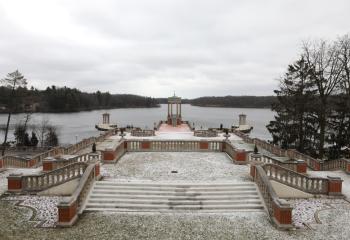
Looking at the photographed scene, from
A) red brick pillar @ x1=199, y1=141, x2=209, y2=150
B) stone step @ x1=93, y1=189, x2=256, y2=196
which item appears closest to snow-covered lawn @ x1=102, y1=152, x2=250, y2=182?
red brick pillar @ x1=199, y1=141, x2=209, y2=150

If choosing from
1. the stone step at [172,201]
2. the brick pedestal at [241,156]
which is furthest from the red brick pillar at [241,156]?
the stone step at [172,201]

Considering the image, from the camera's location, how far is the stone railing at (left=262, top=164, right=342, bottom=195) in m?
12.3

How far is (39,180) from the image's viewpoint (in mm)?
12352

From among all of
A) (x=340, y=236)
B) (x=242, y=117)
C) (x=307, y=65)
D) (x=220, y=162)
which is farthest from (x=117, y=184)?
(x=242, y=117)

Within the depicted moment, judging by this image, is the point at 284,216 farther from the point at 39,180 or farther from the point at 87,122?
the point at 87,122

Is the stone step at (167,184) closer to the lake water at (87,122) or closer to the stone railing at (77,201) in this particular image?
the stone railing at (77,201)

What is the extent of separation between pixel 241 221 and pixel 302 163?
19.8ft

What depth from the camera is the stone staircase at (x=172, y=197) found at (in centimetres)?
1120

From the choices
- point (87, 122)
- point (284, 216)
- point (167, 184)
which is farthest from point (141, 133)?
point (87, 122)

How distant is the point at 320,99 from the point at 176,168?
15665 millimetres

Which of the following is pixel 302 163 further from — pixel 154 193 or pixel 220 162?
pixel 154 193

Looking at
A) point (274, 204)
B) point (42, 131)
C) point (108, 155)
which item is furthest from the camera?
point (42, 131)

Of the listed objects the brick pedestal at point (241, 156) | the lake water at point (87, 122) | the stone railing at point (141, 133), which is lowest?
the lake water at point (87, 122)

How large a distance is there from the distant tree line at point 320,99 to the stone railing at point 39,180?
18964mm
